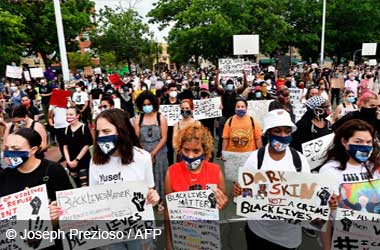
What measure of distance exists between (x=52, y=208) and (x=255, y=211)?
58.9 inches

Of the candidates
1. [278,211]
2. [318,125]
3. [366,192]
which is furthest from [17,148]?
[318,125]

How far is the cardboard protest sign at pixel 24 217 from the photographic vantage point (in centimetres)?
231

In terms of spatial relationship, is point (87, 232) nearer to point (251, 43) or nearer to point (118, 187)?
point (118, 187)

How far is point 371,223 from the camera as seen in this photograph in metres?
2.31

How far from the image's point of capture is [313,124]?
4148mm

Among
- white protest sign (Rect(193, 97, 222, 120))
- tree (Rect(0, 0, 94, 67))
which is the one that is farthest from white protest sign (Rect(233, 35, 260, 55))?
tree (Rect(0, 0, 94, 67))

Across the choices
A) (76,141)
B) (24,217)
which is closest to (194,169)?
(24,217)

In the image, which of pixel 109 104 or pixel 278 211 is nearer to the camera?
pixel 278 211

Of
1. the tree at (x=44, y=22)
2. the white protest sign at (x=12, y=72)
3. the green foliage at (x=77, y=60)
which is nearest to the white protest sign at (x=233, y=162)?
the white protest sign at (x=12, y=72)

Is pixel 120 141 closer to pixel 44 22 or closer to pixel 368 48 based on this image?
pixel 368 48

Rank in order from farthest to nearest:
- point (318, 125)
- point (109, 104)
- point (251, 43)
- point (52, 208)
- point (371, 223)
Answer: point (251, 43) → point (109, 104) → point (318, 125) → point (52, 208) → point (371, 223)

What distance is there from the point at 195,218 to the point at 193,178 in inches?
11.9

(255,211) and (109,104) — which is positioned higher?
(109,104)

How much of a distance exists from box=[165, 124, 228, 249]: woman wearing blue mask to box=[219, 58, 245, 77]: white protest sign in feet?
23.7
